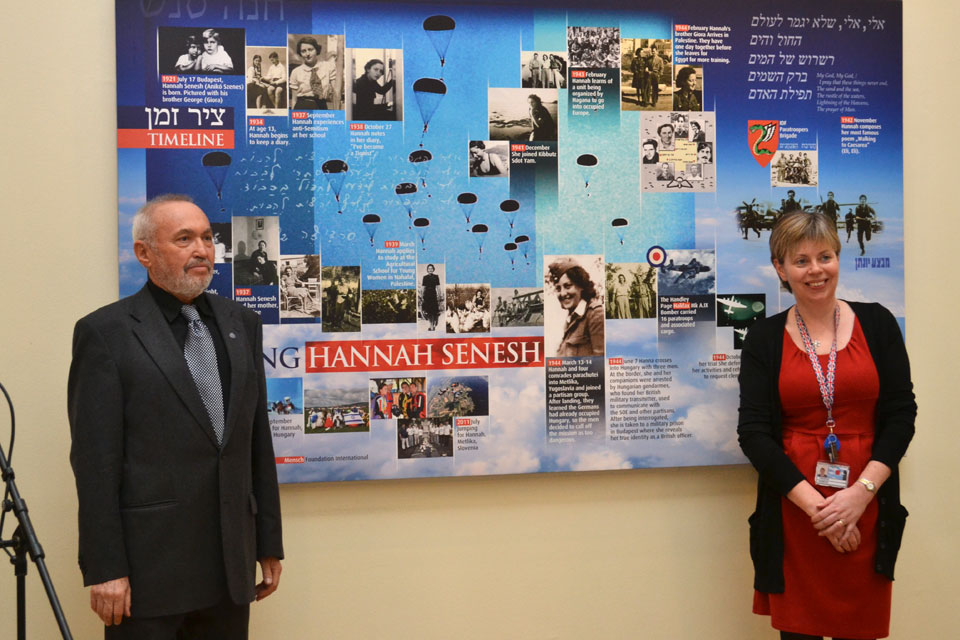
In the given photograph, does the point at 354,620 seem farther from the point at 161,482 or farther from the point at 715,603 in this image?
the point at 715,603

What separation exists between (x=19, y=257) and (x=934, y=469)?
3.50 meters

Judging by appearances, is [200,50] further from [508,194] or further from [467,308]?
[467,308]

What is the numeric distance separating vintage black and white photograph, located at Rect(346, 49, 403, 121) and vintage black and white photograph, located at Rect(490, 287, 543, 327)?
736 mm

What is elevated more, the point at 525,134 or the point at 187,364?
the point at 525,134

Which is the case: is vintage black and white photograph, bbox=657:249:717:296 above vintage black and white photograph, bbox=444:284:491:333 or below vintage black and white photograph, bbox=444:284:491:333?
above

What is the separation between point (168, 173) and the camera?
2.72 m

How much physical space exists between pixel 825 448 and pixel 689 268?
0.81m

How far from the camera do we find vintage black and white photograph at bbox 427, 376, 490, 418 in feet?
9.43

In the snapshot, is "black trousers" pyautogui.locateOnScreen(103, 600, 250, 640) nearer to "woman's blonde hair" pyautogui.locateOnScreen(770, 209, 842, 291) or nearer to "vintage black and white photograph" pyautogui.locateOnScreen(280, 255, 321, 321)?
"vintage black and white photograph" pyautogui.locateOnScreen(280, 255, 321, 321)

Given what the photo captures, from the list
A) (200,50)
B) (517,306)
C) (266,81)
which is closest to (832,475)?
(517,306)

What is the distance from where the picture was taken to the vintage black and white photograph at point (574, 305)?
2.93 meters

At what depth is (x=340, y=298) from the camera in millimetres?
2824

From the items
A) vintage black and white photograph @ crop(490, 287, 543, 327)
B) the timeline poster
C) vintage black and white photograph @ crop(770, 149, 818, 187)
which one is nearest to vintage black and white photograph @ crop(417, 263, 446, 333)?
the timeline poster

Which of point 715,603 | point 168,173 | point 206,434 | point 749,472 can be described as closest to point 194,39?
point 168,173
